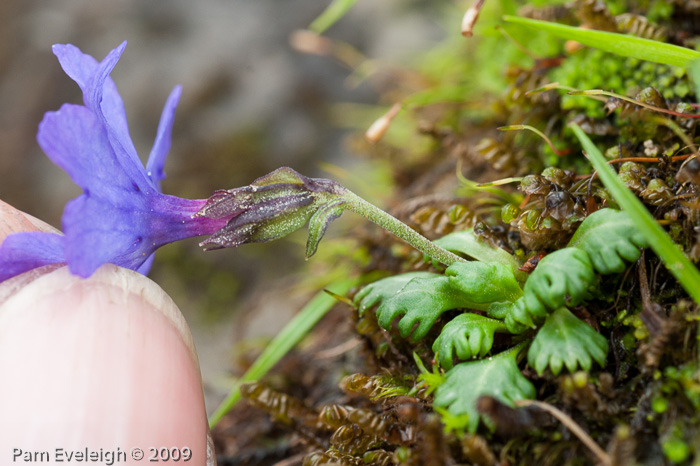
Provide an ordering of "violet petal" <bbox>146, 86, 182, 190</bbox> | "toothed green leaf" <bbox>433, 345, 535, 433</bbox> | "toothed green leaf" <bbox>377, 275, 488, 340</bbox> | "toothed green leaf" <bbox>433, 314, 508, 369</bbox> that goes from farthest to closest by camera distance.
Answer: "violet petal" <bbox>146, 86, 182, 190</bbox> < "toothed green leaf" <bbox>377, 275, 488, 340</bbox> < "toothed green leaf" <bbox>433, 314, 508, 369</bbox> < "toothed green leaf" <bbox>433, 345, 535, 433</bbox>

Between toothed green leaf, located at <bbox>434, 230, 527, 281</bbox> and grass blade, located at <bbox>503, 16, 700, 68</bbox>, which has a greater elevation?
grass blade, located at <bbox>503, 16, 700, 68</bbox>

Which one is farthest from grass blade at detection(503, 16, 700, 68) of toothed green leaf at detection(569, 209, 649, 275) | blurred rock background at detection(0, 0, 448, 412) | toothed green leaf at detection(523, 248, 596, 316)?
blurred rock background at detection(0, 0, 448, 412)

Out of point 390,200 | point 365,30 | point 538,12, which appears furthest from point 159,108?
point 538,12

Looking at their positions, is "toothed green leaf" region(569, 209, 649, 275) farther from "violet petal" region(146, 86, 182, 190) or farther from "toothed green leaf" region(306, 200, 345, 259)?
"violet petal" region(146, 86, 182, 190)

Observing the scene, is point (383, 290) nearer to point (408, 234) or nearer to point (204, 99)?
point (408, 234)

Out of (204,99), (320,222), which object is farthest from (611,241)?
(204,99)

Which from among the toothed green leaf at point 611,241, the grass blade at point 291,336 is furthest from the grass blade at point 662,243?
the grass blade at point 291,336
